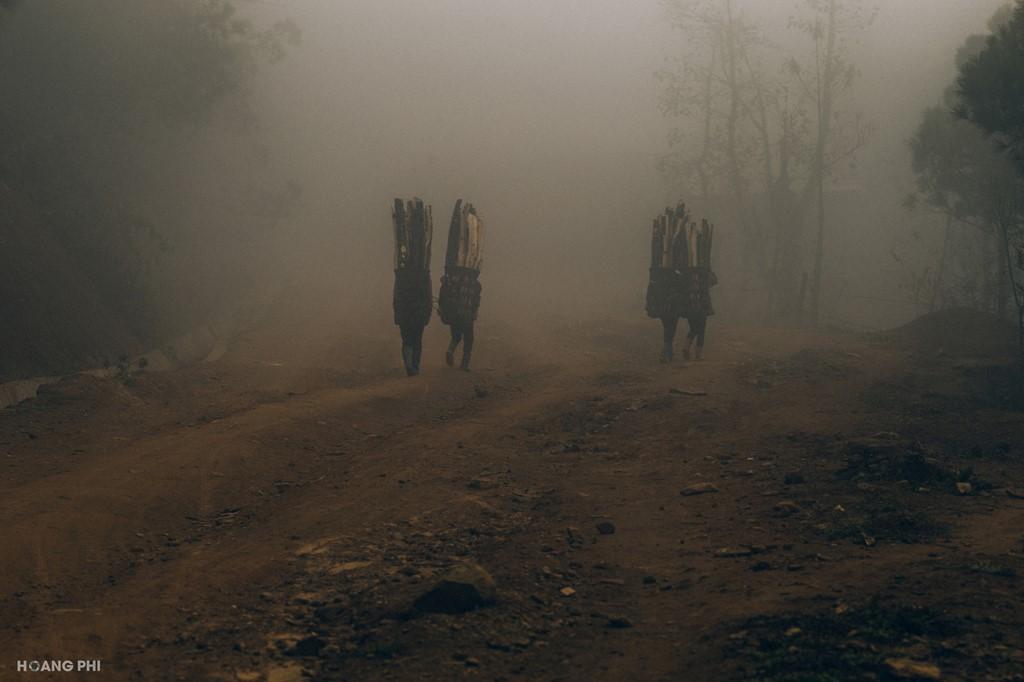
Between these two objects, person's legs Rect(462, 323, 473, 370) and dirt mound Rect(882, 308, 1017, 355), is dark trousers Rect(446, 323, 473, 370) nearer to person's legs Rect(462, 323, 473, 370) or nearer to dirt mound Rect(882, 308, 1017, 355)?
person's legs Rect(462, 323, 473, 370)

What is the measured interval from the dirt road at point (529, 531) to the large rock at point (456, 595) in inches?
3.1

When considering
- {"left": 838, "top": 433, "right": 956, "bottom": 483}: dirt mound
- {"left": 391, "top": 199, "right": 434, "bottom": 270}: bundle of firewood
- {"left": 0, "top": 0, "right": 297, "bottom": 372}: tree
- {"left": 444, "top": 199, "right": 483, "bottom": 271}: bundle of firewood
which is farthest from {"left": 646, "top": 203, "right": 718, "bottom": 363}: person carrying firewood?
{"left": 0, "top": 0, "right": 297, "bottom": 372}: tree

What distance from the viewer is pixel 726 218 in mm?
48688

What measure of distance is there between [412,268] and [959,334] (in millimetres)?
12289

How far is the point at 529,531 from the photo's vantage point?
23.4ft

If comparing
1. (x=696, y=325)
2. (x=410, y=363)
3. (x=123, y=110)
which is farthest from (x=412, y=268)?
(x=123, y=110)

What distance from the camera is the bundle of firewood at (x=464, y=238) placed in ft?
53.8

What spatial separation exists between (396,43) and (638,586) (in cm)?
7294

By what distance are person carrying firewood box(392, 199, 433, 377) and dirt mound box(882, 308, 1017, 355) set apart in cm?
1034

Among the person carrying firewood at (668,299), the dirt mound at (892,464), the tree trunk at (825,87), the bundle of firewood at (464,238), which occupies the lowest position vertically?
the dirt mound at (892,464)

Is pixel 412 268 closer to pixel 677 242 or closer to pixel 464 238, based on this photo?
pixel 464 238

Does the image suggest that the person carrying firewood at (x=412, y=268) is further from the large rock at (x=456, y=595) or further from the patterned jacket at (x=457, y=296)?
the large rock at (x=456, y=595)

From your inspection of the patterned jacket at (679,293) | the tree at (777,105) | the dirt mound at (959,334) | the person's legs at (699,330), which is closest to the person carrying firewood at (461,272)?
the patterned jacket at (679,293)

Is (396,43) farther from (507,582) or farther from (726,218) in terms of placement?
(507,582)
